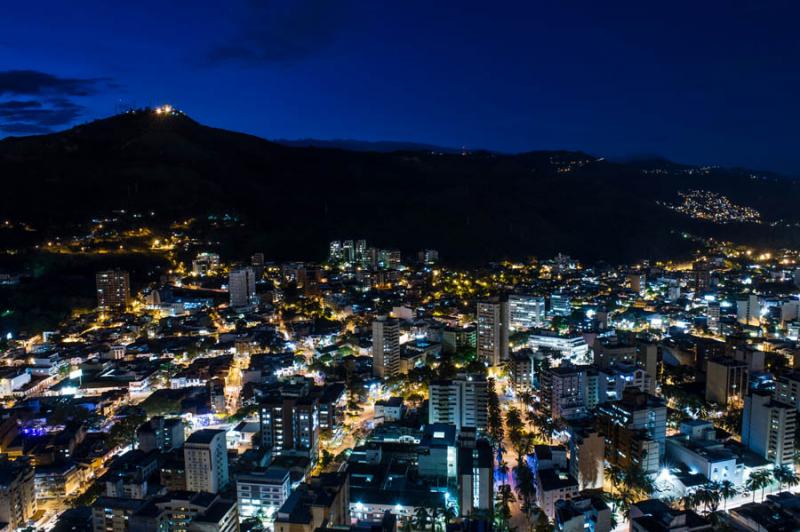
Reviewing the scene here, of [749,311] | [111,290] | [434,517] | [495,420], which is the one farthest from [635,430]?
[111,290]

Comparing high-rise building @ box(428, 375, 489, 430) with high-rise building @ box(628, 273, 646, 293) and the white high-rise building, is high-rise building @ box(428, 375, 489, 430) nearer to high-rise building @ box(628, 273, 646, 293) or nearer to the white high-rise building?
the white high-rise building

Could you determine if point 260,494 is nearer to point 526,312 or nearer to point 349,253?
point 526,312

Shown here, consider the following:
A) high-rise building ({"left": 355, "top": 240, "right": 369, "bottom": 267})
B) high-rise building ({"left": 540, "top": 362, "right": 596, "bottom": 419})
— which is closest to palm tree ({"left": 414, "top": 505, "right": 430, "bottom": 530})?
high-rise building ({"left": 540, "top": 362, "right": 596, "bottom": 419})

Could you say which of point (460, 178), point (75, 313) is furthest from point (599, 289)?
point (460, 178)

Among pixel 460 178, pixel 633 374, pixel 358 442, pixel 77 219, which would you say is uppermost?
pixel 460 178

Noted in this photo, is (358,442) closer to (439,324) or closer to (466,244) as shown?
(439,324)

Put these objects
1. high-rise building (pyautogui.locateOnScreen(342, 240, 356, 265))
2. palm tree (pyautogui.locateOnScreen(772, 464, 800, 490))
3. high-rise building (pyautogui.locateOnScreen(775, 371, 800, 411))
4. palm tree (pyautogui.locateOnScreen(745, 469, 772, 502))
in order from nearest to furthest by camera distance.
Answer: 1. palm tree (pyautogui.locateOnScreen(745, 469, 772, 502))
2. palm tree (pyautogui.locateOnScreen(772, 464, 800, 490))
3. high-rise building (pyautogui.locateOnScreen(775, 371, 800, 411))
4. high-rise building (pyautogui.locateOnScreen(342, 240, 356, 265))
